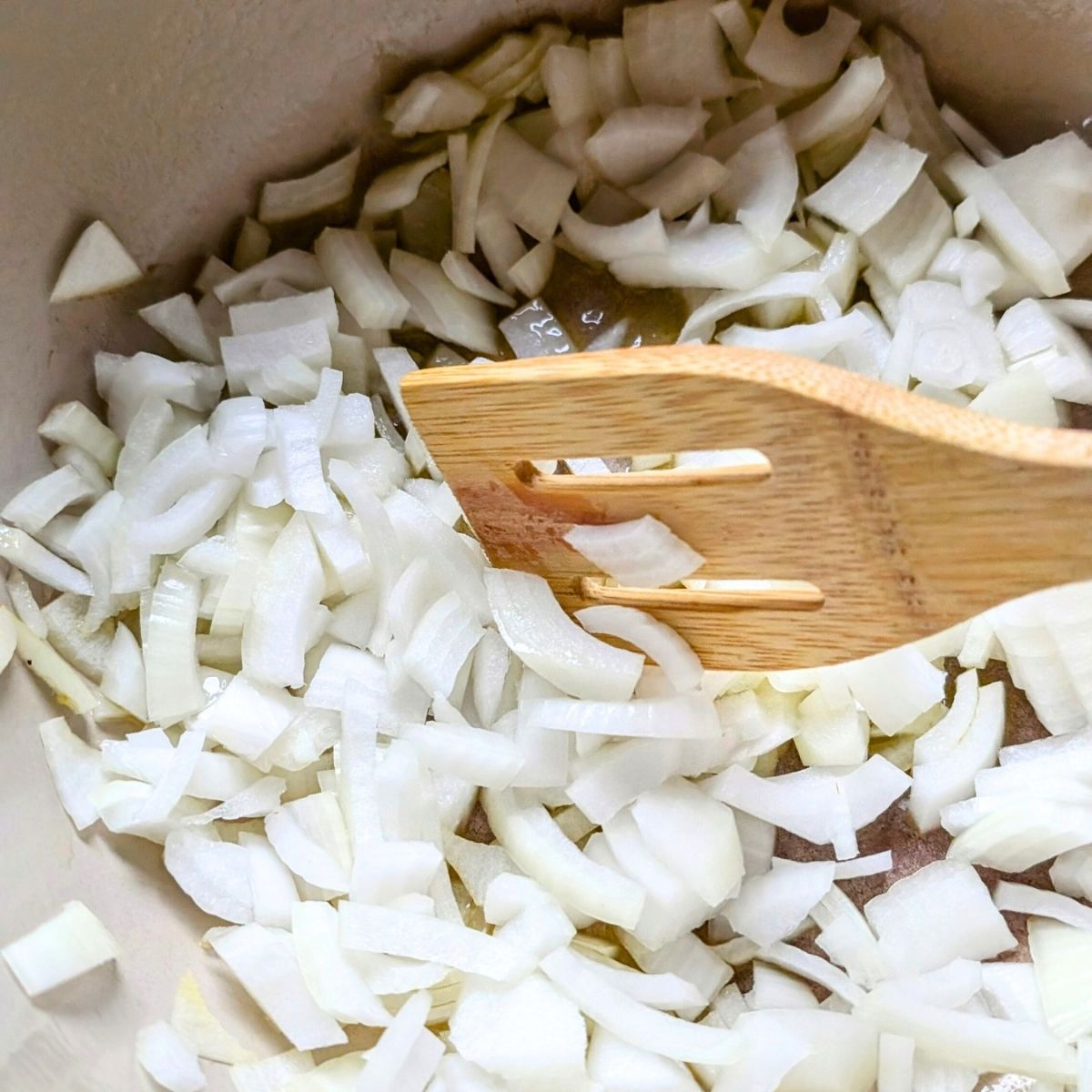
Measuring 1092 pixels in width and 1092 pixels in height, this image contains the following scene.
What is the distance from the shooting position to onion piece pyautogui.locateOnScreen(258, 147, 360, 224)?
3.89 feet

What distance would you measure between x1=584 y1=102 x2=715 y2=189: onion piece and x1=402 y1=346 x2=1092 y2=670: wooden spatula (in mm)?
445

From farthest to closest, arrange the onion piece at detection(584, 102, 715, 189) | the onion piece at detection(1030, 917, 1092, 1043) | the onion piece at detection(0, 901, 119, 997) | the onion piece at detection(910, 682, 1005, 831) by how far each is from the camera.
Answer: the onion piece at detection(584, 102, 715, 189)
the onion piece at detection(910, 682, 1005, 831)
the onion piece at detection(1030, 917, 1092, 1043)
the onion piece at detection(0, 901, 119, 997)

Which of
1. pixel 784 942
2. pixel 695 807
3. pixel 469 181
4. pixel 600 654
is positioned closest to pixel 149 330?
pixel 469 181

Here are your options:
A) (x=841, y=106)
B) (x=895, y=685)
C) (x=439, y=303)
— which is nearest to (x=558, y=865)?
(x=895, y=685)

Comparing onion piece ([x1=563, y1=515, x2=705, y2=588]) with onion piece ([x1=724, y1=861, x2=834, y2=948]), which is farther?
onion piece ([x1=724, y1=861, x2=834, y2=948])

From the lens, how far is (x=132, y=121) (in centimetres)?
107

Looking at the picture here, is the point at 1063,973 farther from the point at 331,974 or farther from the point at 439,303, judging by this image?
the point at 439,303

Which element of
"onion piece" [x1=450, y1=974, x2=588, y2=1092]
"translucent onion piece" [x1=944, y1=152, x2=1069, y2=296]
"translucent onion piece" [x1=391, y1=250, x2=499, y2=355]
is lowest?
"onion piece" [x1=450, y1=974, x2=588, y2=1092]

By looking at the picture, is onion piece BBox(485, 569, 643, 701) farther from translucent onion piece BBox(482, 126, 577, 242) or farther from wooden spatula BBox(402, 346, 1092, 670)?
translucent onion piece BBox(482, 126, 577, 242)

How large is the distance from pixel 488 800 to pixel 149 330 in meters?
0.63

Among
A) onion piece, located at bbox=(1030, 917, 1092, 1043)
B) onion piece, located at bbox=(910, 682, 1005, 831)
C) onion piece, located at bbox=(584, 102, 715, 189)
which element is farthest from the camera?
onion piece, located at bbox=(584, 102, 715, 189)

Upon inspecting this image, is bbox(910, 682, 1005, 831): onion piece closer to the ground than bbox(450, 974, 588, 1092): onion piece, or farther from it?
closer to the ground

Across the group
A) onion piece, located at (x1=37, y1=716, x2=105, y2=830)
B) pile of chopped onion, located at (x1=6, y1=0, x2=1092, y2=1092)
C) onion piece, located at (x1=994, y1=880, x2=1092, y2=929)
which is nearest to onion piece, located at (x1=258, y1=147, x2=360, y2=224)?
pile of chopped onion, located at (x1=6, y1=0, x2=1092, y2=1092)

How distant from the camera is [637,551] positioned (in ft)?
2.96
